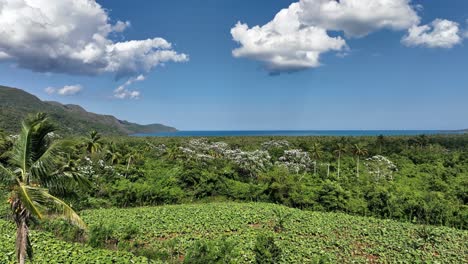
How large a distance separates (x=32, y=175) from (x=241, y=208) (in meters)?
23.5

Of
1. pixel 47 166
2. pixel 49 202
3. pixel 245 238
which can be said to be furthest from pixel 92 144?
pixel 49 202

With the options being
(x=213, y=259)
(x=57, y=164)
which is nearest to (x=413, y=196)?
(x=213, y=259)

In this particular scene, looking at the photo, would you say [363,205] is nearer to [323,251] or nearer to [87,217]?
[323,251]

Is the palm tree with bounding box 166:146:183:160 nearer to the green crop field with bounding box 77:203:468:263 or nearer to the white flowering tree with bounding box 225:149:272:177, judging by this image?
the white flowering tree with bounding box 225:149:272:177

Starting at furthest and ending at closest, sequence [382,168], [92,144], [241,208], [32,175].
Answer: [382,168] → [92,144] → [241,208] → [32,175]

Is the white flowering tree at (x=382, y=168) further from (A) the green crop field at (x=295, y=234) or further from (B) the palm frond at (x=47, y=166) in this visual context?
(B) the palm frond at (x=47, y=166)

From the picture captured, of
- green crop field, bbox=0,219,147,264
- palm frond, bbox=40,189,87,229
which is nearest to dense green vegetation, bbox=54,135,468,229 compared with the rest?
green crop field, bbox=0,219,147,264

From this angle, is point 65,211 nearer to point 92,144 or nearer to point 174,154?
point 92,144

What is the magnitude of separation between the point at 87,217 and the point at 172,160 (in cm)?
2399

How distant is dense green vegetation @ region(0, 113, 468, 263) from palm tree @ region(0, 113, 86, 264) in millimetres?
61

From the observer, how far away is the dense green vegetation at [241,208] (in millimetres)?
16969

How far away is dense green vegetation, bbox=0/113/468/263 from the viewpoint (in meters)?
17.0

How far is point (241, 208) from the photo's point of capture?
31141mm

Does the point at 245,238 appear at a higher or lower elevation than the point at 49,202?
lower
